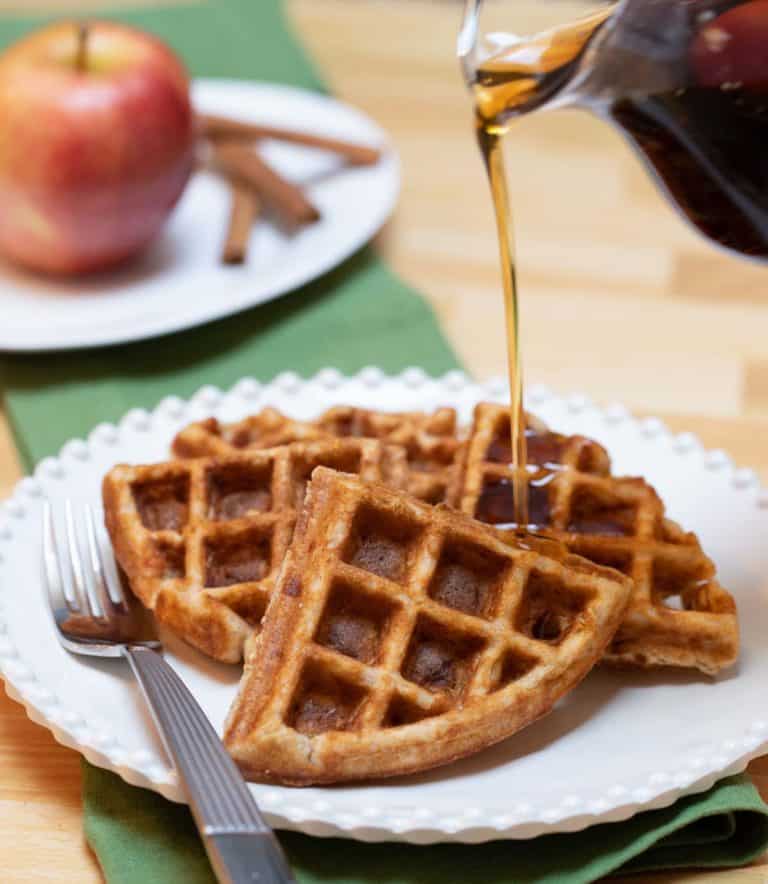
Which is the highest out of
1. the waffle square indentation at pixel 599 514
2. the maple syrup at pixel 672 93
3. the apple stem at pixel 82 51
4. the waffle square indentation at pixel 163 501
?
the maple syrup at pixel 672 93

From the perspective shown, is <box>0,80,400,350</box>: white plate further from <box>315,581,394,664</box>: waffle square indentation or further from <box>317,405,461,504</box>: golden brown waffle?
<box>315,581,394,664</box>: waffle square indentation

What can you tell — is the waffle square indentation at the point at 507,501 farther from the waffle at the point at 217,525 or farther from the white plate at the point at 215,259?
the white plate at the point at 215,259

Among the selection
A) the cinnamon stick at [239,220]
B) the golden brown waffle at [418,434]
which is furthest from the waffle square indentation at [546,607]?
the cinnamon stick at [239,220]

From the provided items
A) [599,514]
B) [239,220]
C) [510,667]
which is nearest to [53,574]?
[510,667]

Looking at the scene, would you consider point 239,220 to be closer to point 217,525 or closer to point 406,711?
point 217,525

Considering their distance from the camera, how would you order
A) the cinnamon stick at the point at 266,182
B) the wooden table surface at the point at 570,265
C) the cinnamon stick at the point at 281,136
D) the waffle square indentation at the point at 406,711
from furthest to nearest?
the cinnamon stick at the point at 281,136 < the cinnamon stick at the point at 266,182 < the wooden table surface at the point at 570,265 < the waffle square indentation at the point at 406,711

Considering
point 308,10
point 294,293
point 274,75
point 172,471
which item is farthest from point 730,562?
point 308,10
